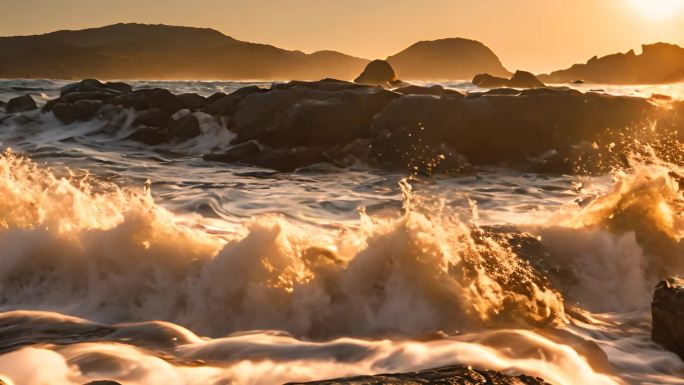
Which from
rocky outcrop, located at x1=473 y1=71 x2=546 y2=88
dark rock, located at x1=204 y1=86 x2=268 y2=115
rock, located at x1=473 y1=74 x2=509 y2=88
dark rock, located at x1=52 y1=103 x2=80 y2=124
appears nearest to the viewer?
dark rock, located at x1=204 y1=86 x2=268 y2=115

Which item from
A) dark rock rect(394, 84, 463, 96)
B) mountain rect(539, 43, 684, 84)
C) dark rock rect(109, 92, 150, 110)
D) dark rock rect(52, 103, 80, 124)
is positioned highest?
mountain rect(539, 43, 684, 84)

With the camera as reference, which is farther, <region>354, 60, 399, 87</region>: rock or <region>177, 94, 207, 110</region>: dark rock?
<region>354, 60, 399, 87</region>: rock

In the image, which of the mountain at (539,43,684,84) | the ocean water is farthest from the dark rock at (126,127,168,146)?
the mountain at (539,43,684,84)

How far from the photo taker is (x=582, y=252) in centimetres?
717

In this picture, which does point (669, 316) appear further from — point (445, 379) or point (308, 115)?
point (308, 115)

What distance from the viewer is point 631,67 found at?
145000mm

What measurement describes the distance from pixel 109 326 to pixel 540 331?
329 centimetres

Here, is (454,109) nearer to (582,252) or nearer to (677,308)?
(582,252)

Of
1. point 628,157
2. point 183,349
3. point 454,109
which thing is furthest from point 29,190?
point 628,157

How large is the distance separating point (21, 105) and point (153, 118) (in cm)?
694

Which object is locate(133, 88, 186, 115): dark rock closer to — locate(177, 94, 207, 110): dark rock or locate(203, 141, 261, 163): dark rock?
locate(177, 94, 207, 110): dark rock

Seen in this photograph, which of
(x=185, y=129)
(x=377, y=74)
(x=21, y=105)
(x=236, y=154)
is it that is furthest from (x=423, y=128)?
(x=377, y=74)

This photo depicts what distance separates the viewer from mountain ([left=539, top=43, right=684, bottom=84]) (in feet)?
447

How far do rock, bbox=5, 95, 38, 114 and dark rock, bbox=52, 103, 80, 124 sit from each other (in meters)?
1.65
